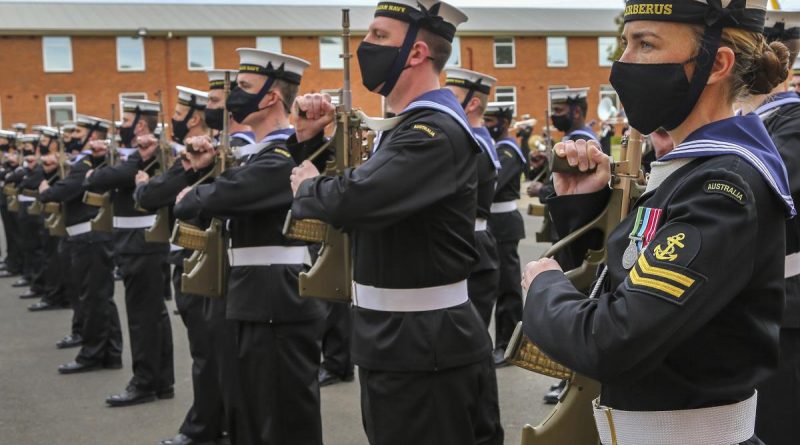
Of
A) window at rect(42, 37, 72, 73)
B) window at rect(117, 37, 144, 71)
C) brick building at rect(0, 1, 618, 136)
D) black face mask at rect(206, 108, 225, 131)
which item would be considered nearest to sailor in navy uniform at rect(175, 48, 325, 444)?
black face mask at rect(206, 108, 225, 131)

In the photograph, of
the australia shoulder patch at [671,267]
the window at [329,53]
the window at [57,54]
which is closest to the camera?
the australia shoulder patch at [671,267]

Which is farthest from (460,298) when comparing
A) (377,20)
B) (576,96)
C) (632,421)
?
(576,96)

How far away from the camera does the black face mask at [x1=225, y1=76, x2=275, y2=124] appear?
5.50 m

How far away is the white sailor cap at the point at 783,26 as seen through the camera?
167 inches

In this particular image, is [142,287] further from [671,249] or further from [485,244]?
[671,249]

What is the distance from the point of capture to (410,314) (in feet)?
12.4

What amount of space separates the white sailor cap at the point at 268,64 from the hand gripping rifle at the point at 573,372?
10.5 feet

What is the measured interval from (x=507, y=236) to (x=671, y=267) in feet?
23.0

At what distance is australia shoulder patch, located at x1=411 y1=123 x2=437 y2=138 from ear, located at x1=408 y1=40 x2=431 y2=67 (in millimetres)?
430

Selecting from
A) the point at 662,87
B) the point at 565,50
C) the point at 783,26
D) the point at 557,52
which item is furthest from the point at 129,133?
the point at 565,50

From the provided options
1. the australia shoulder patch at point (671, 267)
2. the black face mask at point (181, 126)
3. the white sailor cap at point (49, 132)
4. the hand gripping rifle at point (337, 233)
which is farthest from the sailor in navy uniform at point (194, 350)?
the white sailor cap at point (49, 132)

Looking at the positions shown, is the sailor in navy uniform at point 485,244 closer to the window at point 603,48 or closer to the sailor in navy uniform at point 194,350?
the sailor in navy uniform at point 194,350

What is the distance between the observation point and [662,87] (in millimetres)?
2271

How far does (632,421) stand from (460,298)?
5.47 feet
